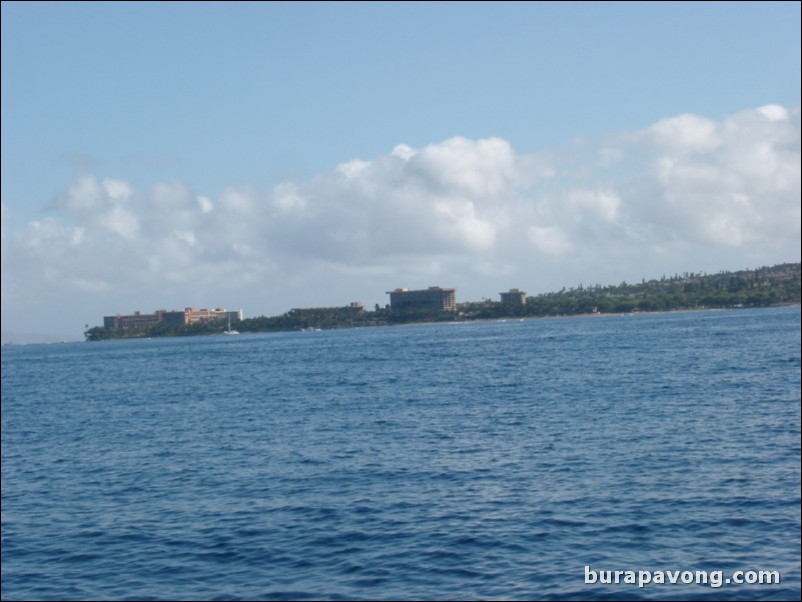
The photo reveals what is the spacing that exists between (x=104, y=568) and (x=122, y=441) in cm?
2081

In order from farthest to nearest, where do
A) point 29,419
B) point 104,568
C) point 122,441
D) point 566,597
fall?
point 29,419 → point 122,441 → point 104,568 → point 566,597

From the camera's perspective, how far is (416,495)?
2386 cm

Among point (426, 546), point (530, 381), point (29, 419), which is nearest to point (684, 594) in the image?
point (426, 546)

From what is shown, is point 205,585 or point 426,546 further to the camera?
point 426,546

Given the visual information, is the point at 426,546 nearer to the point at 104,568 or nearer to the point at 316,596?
the point at 316,596

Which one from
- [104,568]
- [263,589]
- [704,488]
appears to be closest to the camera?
[263,589]

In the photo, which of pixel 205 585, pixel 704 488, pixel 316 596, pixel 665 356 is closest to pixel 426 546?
pixel 316 596

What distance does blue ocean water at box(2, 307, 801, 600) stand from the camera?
57.4 ft

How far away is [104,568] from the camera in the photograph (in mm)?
18859

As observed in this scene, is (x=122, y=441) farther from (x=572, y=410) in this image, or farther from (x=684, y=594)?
(x=684, y=594)

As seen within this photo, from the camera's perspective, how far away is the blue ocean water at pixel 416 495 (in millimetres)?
17500

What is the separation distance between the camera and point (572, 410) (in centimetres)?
4003

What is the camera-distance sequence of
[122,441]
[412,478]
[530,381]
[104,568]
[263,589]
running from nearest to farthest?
[263,589]
[104,568]
[412,478]
[122,441]
[530,381]

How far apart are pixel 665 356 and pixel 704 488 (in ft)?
168
